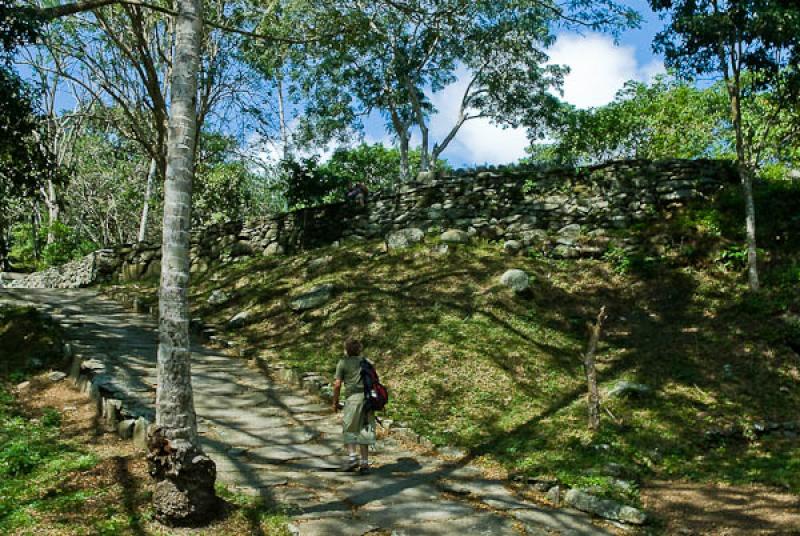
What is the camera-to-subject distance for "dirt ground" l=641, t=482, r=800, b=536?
5344 millimetres

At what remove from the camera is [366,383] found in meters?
6.63

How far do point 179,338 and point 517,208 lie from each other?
38.7ft

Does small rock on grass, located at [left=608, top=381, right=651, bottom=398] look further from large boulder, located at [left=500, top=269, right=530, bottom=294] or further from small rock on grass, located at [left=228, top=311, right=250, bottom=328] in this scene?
small rock on grass, located at [left=228, top=311, right=250, bottom=328]

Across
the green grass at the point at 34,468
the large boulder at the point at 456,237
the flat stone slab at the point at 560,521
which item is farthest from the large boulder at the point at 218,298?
the flat stone slab at the point at 560,521

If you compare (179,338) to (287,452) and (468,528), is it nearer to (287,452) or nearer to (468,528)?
(287,452)

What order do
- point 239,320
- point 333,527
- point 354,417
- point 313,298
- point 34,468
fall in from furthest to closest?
point 239,320 → point 313,298 → point 354,417 → point 34,468 → point 333,527

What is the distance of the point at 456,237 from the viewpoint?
14945 mm

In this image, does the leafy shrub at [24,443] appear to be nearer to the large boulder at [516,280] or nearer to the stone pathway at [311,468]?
the stone pathway at [311,468]

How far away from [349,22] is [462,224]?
20.4 feet

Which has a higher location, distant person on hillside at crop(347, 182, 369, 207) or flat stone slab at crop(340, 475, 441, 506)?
distant person on hillside at crop(347, 182, 369, 207)

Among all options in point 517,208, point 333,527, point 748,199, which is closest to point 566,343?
point 748,199

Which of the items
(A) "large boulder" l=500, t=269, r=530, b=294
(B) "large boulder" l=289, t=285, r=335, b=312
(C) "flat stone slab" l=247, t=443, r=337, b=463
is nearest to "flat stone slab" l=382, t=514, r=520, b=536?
(C) "flat stone slab" l=247, t=443, r=337, b=463

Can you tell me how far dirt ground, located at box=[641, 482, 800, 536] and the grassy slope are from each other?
343 millimetres

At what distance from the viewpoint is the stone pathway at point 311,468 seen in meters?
5.21
